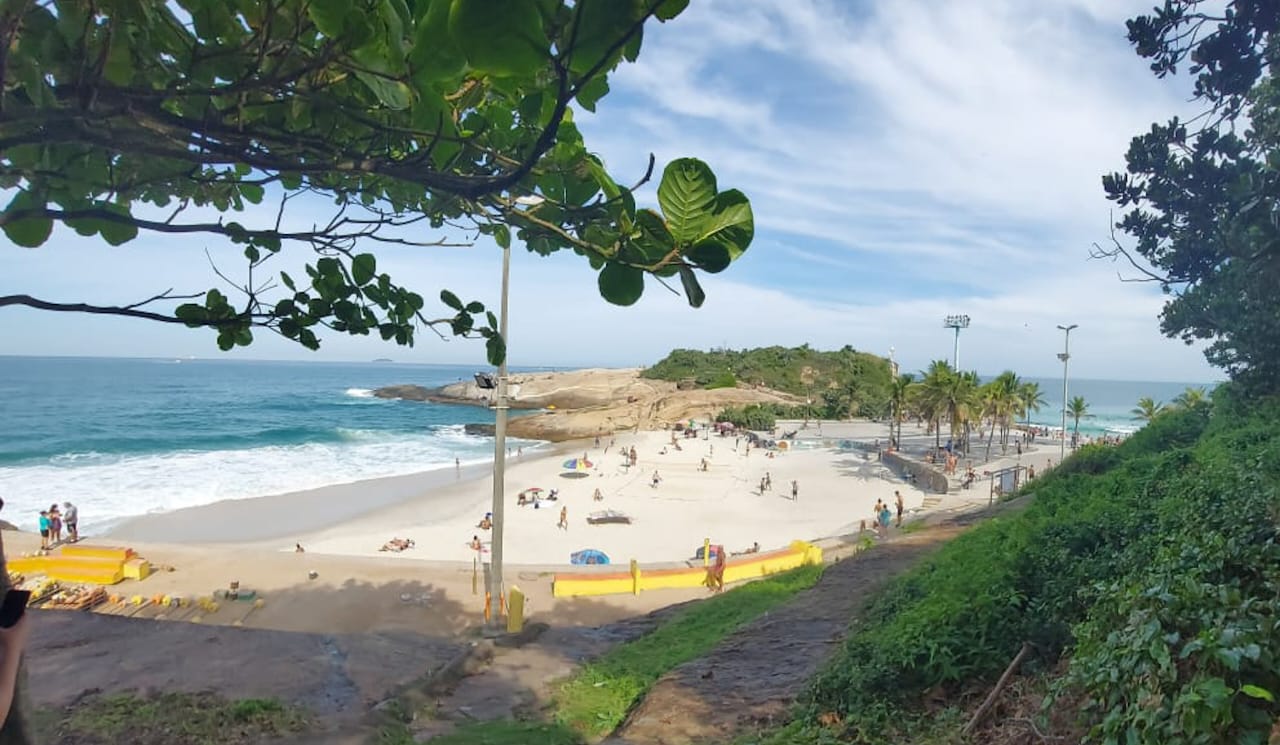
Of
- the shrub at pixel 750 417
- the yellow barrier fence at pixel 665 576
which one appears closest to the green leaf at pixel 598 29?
the yellow barrier fence at pixel 665 576

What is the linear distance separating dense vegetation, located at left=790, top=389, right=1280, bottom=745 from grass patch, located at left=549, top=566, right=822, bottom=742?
7.22 feet

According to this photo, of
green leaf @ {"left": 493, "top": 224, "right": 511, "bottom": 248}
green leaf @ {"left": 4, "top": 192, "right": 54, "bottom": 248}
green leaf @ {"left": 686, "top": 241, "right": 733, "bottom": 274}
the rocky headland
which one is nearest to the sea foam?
the rocky headland

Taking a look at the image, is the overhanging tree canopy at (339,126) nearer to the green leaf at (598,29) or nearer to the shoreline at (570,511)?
the green leaf at (598,29)

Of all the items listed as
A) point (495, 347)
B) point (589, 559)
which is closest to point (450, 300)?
point (495, 347)

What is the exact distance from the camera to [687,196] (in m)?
1.10

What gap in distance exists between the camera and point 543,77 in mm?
1299

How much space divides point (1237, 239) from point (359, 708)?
1128 centimetres

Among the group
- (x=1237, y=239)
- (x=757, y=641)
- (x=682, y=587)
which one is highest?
(x=1237, y=239)

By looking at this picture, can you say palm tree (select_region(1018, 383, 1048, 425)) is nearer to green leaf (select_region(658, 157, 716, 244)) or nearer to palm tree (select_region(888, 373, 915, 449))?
palm tree (select_region(888, 373, 915, 449))

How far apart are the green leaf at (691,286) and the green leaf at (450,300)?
32.8 inches

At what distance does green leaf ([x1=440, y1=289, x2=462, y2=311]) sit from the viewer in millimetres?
1818

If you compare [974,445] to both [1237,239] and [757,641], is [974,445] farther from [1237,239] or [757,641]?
[757,641]

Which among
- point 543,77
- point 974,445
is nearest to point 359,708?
point 543,77

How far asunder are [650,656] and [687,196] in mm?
7908
